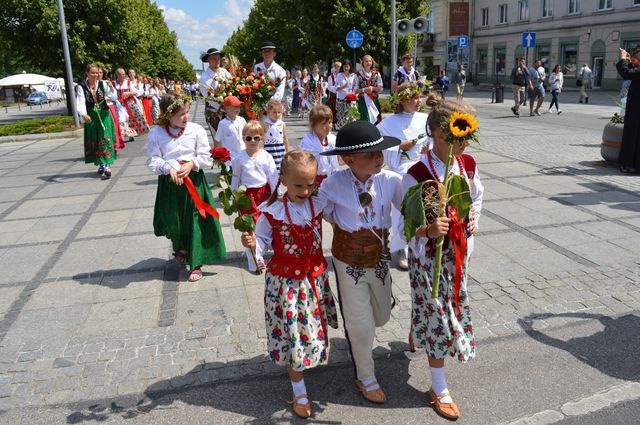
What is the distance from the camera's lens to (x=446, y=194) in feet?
9.84

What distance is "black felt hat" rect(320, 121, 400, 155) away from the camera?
3127mm

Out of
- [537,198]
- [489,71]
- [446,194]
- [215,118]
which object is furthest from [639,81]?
[489,71]

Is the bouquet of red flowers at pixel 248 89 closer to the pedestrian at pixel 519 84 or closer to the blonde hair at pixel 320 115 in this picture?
the blonde hair at pixel 320 115

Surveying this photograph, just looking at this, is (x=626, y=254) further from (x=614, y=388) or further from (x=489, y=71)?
(x=489, y=71)

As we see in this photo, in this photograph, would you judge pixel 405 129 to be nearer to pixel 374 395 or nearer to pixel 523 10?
pixel 374 395

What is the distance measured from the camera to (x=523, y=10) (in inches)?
1639

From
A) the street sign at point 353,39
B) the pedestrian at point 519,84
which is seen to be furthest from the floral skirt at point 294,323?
the pedestrian at point 519,84

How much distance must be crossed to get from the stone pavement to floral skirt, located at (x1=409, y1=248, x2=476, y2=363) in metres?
0.84

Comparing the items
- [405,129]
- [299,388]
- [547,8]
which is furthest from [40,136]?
[547,8]

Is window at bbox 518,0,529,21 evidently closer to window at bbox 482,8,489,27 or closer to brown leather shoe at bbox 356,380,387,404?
window at bbox 482,8,489,27

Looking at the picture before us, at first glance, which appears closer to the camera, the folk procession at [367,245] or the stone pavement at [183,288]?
the folk procession at [367,245]

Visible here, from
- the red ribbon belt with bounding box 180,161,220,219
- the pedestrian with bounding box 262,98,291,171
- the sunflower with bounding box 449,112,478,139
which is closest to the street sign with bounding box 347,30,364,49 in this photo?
the pedestrian with bounding box 262,98,291,171

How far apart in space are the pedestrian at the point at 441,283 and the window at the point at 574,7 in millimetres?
39079

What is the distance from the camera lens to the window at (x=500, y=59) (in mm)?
44344
